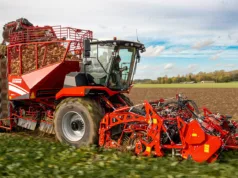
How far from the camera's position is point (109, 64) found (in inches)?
322

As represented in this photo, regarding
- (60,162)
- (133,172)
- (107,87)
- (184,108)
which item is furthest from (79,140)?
(133,172)

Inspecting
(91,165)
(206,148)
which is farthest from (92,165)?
(206,148)

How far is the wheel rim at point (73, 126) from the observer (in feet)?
26.3

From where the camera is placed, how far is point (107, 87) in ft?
27.4

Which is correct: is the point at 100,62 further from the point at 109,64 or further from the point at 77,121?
the point at 77,121

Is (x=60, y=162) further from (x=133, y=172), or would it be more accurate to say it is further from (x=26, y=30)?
(x=26, y=30)

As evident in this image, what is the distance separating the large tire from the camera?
24.8ft

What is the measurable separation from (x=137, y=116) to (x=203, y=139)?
1575 millimetres

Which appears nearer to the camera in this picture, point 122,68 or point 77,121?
point 77,121

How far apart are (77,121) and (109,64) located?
63.6 inches

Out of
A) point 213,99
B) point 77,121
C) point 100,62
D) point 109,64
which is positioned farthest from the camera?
point 213,99

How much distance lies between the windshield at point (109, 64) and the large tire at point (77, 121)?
0.81 m

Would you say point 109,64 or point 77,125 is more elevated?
point 109,64

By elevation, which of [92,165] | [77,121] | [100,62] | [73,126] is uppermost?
[100,62]
